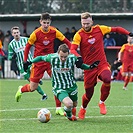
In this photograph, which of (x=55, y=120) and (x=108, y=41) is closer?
(x=55, y=120)

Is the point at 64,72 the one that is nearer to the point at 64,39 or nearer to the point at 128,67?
the point at 64,39

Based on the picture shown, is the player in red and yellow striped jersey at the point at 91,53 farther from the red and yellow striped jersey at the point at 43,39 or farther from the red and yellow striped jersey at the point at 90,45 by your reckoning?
the red and yellow striped jersey at the point at 43,39

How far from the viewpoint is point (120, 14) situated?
28.1 meters

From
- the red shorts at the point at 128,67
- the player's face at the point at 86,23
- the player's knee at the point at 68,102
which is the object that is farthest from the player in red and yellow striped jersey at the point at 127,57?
the player's knee at the point at 68,102

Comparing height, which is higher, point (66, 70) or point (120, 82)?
point (66, 70)

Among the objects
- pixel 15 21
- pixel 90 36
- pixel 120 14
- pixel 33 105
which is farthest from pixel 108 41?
pixel 90 36

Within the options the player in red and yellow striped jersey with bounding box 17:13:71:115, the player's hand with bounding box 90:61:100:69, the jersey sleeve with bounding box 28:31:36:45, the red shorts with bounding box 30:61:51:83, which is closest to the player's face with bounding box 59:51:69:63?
the player's hand with bounding box 90:61:100:69

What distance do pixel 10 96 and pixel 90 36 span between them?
5.96m

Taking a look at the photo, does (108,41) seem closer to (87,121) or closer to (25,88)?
(25,88)

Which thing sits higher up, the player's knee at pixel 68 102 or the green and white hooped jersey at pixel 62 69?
the green and white hooped jersey at pixel 62 69

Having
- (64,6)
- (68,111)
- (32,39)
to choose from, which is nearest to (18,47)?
(32,39)

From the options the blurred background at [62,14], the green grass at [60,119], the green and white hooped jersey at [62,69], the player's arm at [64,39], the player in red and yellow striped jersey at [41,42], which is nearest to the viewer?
the green grass at [60,119]

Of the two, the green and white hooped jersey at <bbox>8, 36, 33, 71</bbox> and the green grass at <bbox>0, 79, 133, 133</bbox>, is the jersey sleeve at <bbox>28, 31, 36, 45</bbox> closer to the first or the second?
the green grass at <bbox>0, 79, 133, 133</bbox>

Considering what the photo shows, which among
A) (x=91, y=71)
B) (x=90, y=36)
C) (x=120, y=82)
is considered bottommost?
(x=120, y=82)
